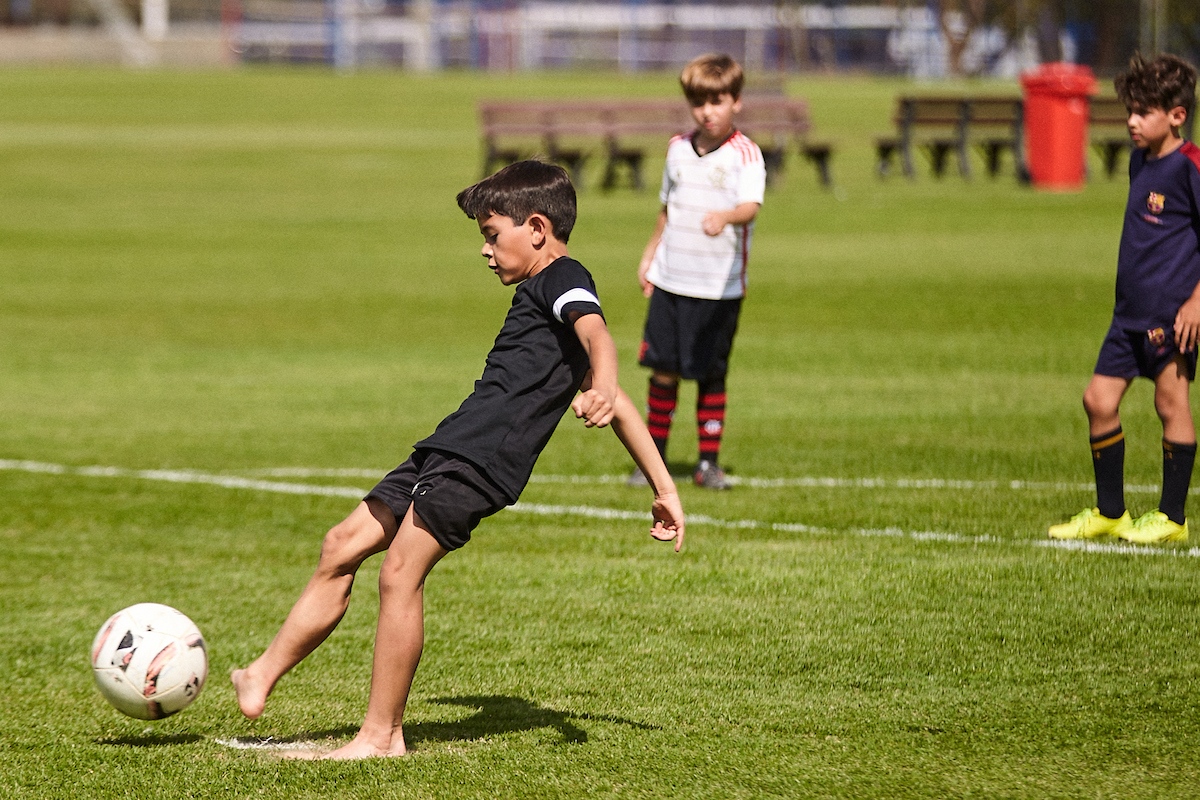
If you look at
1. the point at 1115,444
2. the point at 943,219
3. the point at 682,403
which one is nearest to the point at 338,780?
the point at 1115,444

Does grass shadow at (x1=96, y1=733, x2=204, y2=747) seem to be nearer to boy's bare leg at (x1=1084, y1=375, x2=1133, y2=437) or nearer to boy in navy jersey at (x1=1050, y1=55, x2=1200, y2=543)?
boy in navy jersey at (x1=1050, y1=55, x2=1200, y2=543)

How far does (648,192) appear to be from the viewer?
27.7 meters

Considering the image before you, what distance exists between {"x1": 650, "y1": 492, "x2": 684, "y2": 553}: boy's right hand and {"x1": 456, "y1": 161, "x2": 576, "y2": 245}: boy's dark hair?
0.81m

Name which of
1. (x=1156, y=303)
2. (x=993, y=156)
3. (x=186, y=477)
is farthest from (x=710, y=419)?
(x=993, y=156)

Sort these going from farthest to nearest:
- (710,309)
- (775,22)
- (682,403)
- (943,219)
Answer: (775,22) < (943,219) < (682,403) < (710,309)

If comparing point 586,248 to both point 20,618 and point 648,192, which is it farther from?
point 20,618

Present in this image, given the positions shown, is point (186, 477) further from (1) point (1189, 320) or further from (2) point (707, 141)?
(1) point (1189, 320)

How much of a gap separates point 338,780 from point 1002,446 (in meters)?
5.98

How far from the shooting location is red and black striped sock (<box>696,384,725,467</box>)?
8.79 meters

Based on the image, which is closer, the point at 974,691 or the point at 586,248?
the point at 974,691

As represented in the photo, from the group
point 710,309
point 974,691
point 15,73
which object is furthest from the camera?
point 15,73

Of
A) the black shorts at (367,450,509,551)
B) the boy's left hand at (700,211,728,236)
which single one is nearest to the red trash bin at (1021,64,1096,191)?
the boy's left hand at (700,211,728,236)

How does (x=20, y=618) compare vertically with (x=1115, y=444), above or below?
below

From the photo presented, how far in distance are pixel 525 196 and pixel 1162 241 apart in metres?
3.43
